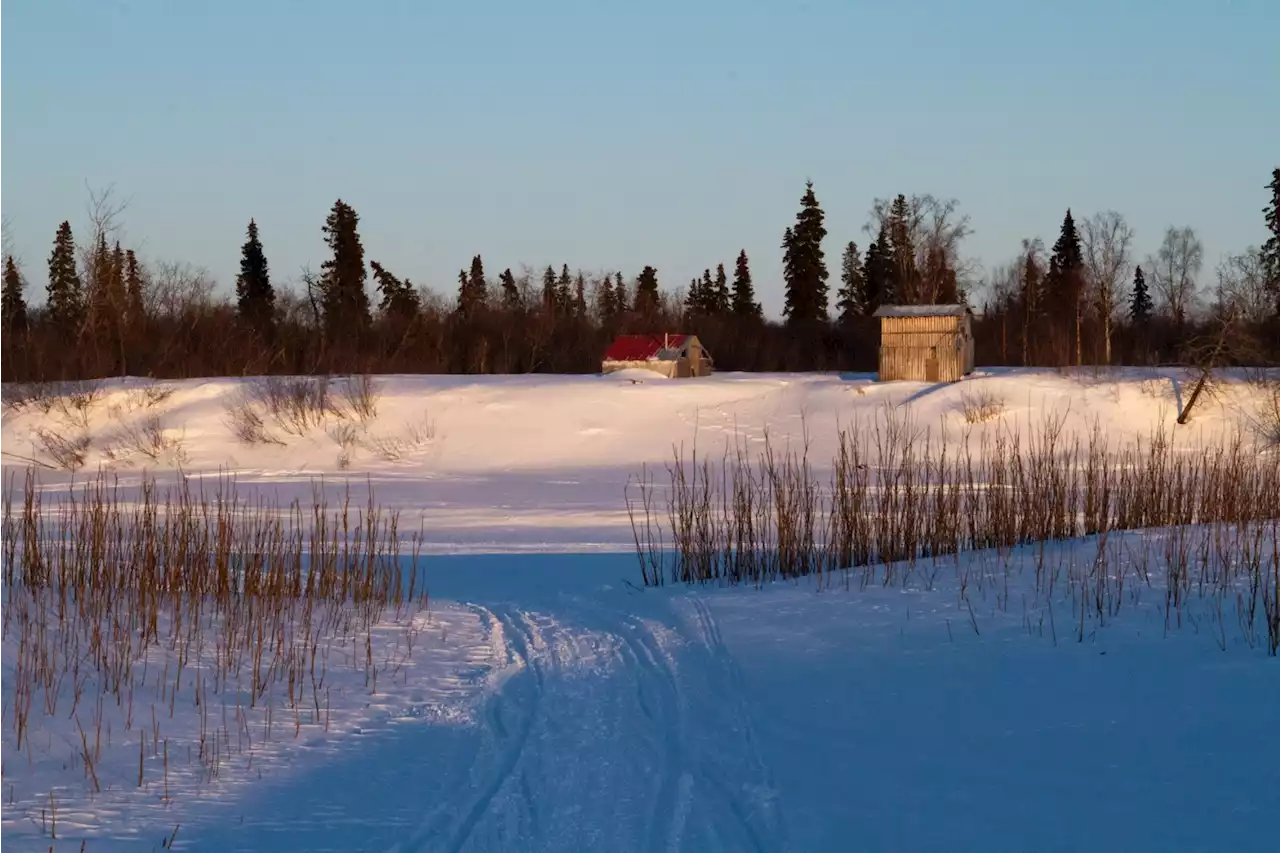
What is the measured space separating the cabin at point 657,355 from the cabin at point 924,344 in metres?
8.00

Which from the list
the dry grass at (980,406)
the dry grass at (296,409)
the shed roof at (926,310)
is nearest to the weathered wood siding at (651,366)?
the shed roof at (926,310)

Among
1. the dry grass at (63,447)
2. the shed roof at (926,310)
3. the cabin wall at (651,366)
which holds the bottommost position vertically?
the dry grass at (63,447)

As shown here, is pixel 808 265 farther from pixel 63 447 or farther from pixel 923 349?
pixel 63 447

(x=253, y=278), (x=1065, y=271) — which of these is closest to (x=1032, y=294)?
(x=1065, y=271)

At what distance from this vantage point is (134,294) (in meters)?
44.4

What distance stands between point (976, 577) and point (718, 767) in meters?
4.85

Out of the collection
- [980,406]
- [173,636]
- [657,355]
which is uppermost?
[657,355]

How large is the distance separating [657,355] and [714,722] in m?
34.8

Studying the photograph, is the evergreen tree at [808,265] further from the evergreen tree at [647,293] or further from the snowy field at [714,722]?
the snowy field at [714,722]

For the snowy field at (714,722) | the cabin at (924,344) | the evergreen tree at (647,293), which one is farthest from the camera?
the evergreen tree at (647,293)

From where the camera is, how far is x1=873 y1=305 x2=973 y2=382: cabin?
3469 cm

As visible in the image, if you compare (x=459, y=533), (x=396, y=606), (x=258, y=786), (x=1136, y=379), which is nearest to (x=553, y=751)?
(x=258, y=786)

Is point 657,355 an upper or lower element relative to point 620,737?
upper

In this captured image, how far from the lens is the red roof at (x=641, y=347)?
40750 mm
